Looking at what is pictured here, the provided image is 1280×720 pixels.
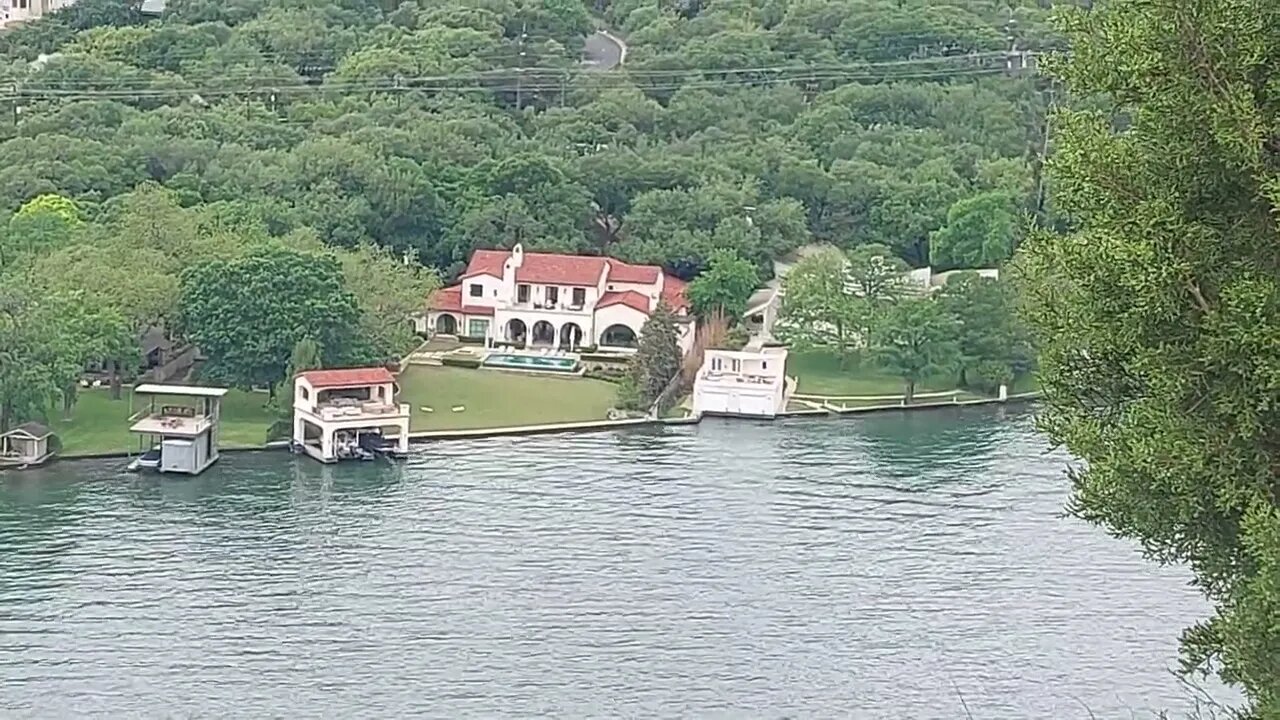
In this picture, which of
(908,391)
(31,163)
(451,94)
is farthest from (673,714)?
(451,94)

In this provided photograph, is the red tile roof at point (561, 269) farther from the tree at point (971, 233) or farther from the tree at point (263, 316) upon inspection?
the tree at point (971, 233)

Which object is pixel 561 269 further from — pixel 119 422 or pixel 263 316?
pixel 119 422

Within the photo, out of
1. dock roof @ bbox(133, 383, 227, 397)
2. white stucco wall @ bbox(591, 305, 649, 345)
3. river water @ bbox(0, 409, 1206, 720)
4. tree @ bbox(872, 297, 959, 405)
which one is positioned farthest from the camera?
white stucco wall @ bbox(591, 305, 649, 345)

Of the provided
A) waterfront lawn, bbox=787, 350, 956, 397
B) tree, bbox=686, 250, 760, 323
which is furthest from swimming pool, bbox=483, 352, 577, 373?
waterfront lawn, bbox=787, 350, 956, 397

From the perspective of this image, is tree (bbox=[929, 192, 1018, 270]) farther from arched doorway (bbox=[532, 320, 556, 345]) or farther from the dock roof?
the dock roof

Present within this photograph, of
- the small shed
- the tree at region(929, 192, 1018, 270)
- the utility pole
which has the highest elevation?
the utility pole

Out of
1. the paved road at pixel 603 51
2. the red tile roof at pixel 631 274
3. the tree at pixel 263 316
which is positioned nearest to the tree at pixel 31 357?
the tree at pixel 263 316
